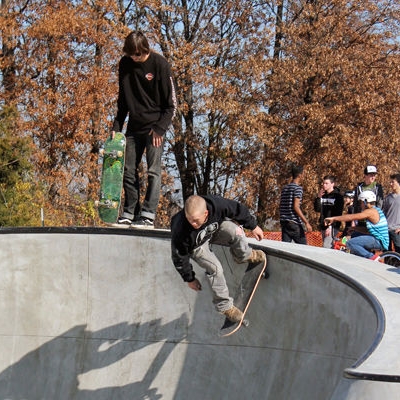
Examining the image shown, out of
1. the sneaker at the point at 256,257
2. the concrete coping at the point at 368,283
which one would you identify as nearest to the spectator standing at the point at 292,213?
the concrete coping at the point at 368,283

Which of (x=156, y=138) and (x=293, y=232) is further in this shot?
(x=293, y=232)

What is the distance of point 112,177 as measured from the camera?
7.82 metres

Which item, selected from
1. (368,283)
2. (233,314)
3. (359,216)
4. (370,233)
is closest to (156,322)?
(233,314)

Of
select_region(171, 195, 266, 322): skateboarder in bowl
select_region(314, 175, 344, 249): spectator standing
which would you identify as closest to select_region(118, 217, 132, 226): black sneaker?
select_region(171, 195, 266, 322): skateboarder in bowl

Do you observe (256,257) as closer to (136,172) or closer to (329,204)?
(136,172)

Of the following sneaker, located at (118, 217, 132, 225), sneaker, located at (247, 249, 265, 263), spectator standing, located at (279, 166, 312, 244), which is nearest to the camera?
sneaker, located at (247, 249, 265, 263)

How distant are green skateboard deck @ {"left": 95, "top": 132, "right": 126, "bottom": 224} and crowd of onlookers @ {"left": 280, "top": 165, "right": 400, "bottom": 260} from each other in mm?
2444

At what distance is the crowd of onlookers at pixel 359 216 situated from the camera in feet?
25.2

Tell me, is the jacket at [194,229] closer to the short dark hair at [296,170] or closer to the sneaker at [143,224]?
the sneaker at [143,224]

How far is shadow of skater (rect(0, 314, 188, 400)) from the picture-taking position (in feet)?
22.3

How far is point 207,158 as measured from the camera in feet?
79.6

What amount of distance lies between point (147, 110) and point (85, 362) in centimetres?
277

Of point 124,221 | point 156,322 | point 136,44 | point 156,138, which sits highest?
point 136,44

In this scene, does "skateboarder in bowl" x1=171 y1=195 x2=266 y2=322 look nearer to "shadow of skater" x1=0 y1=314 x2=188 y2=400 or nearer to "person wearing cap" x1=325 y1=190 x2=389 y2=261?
"shadow of skater" x1=0 y1=314 x2=188 y2=400
